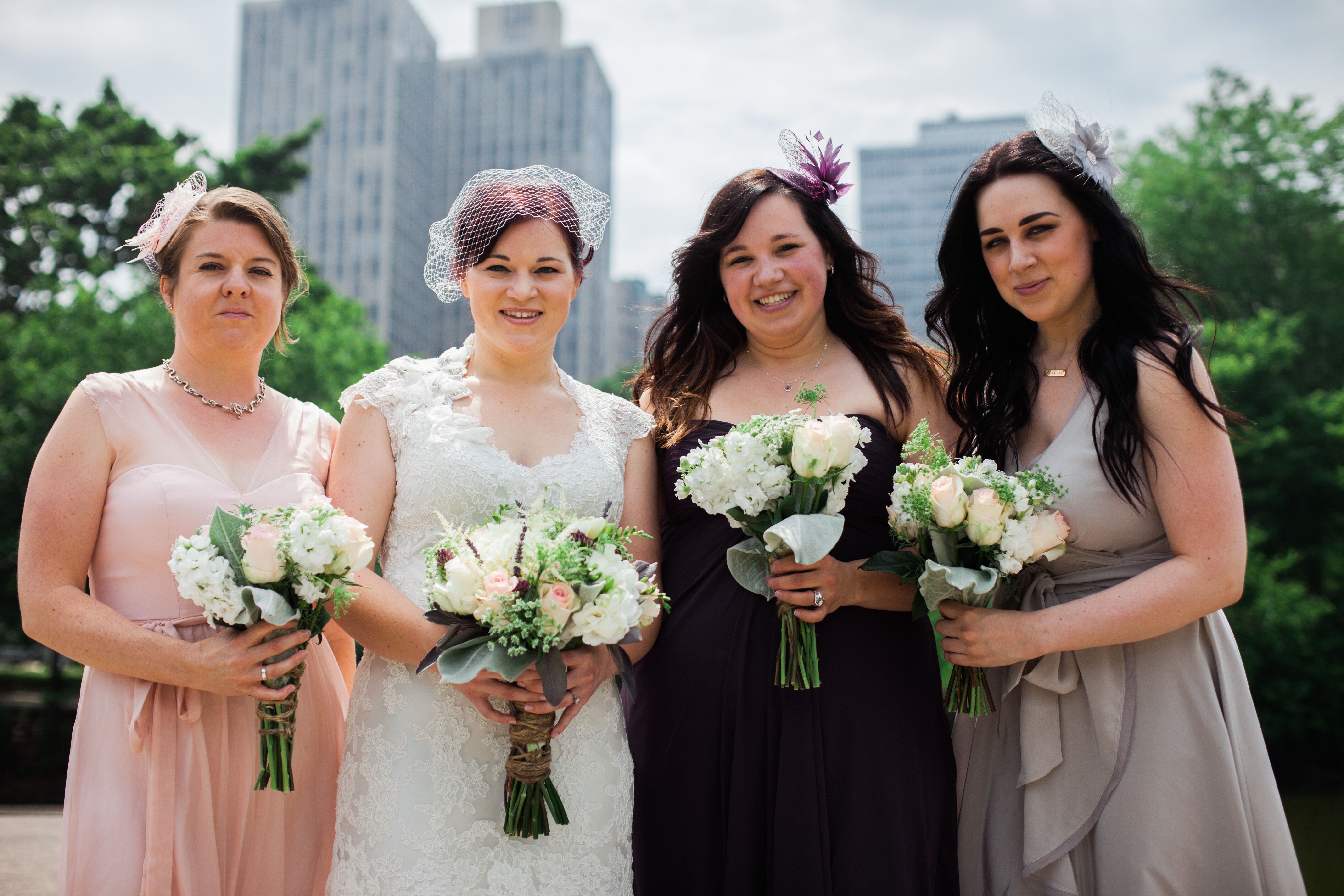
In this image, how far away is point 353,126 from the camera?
309 ft

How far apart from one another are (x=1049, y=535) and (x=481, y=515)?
6.79 feet

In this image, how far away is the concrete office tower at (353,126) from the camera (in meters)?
91.2

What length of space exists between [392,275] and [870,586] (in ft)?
305

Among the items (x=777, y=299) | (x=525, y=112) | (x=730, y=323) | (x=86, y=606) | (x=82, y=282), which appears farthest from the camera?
(x=525, y=112)

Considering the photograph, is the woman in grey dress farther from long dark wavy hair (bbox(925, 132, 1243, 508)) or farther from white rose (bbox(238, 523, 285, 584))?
white rose (bbox(238, 523, 285, 584))

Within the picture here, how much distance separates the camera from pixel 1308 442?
1992 centimetres

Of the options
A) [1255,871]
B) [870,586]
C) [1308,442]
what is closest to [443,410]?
[870,586]

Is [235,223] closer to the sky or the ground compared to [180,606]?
closer to the sky

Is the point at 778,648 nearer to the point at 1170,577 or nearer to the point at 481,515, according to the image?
the point at 481,515

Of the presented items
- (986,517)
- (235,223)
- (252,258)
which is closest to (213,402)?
(252,258)

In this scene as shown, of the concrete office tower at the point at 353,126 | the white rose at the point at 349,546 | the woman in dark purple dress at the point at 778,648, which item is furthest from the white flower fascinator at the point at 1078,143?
the concrete office tower at the point at 353,126

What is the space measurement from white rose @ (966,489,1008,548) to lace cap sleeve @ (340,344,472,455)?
2.04 meters

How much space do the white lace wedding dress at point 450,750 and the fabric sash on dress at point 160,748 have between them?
21.8 inches

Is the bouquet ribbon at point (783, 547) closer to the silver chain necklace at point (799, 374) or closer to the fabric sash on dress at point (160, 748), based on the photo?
the silver chain necklace at point (799, 374)
